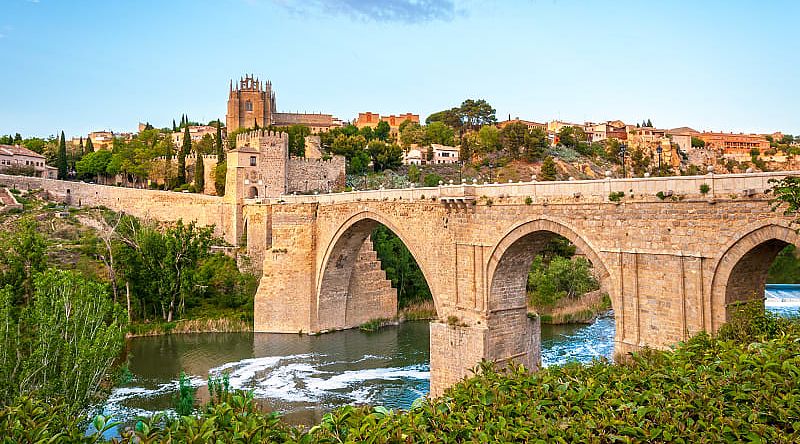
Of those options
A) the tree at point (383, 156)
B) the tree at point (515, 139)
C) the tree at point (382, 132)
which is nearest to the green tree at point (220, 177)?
the tree at point (383, 156)

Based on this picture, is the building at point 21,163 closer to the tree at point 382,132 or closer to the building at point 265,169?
the building at point 265,169

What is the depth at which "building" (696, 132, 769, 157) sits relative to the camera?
70312 mm

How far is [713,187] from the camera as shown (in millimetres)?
11344

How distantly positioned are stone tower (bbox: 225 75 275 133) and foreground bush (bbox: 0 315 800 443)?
54.2 meters

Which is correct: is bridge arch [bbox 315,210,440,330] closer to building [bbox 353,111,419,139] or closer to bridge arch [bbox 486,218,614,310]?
bridge arch [bbox 486,218,614,310]

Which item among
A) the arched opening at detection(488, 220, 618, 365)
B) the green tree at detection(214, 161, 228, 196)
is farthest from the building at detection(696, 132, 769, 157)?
the green tree at detection(214, 161, 228, 196)

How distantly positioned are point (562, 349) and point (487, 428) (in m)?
16.6

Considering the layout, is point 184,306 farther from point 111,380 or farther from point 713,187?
point 713,187

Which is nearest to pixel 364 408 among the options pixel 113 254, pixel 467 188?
pixel 467 188

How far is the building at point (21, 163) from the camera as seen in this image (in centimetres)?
4257

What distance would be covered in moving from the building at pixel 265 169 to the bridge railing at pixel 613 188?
42.5 feet

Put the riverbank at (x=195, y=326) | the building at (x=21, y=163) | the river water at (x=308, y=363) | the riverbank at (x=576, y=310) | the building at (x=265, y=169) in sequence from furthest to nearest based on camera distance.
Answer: the building at (x=21, y=163) < the building at (x=265, y=169) < the riverbank at (x=576, y=310) < the riverbank at (x=195, y=326) < the river water at (x=308, y=363)

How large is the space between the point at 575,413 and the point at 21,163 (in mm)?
A: 47872

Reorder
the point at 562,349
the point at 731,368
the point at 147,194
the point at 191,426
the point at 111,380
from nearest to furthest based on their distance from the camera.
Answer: the point at 191,426 < the point at 731,368 < the point at 111,380 < the point at 562,349 < the point at 147,194
